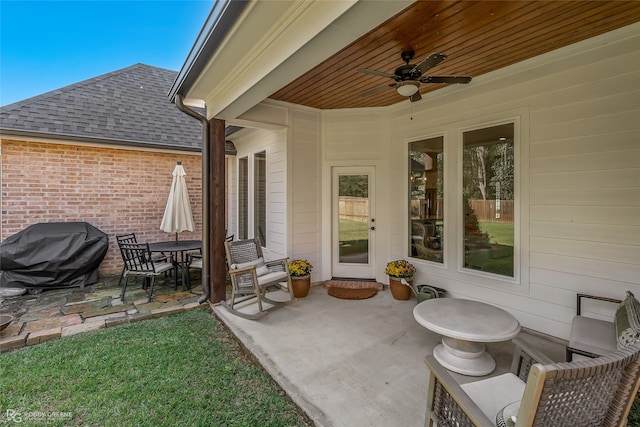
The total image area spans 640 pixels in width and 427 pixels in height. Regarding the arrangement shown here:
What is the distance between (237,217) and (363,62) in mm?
5029

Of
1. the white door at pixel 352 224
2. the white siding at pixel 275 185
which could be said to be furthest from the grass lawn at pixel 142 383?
the white door at pixel 352 224

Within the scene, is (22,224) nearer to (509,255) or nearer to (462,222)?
(462,222)

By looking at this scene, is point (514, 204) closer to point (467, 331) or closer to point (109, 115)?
point (467, 331)

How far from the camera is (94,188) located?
236 inches

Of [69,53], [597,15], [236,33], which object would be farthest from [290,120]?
[69,53]

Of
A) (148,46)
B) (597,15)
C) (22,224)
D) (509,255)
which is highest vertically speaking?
(148,46)

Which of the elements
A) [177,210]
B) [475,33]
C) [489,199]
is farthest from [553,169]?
[177,210]

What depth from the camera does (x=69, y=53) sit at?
8.95 metres

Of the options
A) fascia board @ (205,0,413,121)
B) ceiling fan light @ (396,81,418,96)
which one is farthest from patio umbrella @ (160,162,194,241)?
ceiling fan light @ (396,81,418,96)

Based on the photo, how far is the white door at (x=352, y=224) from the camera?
18.0ft

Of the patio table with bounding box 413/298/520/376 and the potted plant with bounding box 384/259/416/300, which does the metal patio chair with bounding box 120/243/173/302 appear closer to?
the potted plant with bounding box 384/259/416/300

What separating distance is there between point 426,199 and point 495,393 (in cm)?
336

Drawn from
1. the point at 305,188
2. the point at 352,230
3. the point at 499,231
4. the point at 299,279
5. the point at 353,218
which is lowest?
the point at 299,279

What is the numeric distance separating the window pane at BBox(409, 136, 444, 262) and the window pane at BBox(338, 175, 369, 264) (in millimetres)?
873
